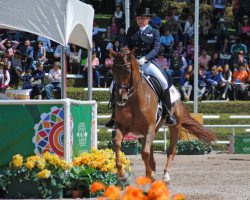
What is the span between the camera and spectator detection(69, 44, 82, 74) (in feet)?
105

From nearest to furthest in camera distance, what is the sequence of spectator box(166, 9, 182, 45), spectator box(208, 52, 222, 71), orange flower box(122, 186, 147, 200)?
orange flower box(122, 186, 147, 200) → spectator box(208, 52, 222, 71) → spectator box(166, 9, 182, 45)

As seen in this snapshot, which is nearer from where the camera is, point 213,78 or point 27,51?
point 27,51

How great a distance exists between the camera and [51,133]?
12680mm

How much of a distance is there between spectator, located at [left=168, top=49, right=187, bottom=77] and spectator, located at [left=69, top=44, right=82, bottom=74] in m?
3.45

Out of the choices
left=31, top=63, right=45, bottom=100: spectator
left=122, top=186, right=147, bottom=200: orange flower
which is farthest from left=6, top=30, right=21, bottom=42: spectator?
left=122, top=186, right=147, bottom=200: orange flower

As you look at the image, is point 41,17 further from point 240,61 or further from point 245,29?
point 245,29

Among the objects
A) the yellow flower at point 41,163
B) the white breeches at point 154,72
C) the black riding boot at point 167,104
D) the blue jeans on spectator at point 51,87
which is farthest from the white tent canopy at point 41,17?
the blue jeans on spectator at point 51,87

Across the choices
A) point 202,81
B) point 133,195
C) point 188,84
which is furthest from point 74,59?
point 133,195

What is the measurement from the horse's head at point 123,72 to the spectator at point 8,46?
1777 cm

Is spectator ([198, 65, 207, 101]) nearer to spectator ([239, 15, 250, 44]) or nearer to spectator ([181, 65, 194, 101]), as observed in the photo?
spectator ([181, 65, 194, 101])

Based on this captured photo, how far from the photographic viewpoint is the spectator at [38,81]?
2845 cm

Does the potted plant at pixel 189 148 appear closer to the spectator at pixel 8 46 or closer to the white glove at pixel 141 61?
the spectator at pixel 8 46

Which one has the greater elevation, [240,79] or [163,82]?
[163,82]

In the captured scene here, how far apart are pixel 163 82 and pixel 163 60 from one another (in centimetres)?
1681
